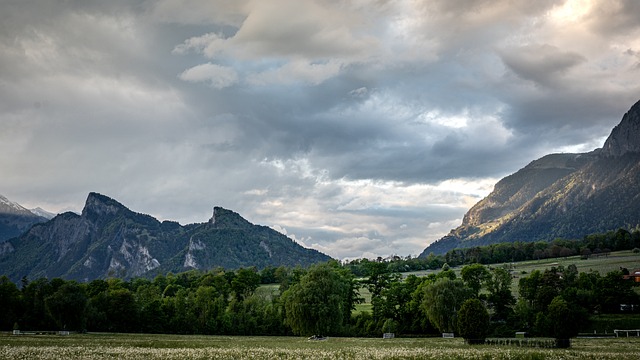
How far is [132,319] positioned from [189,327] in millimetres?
11906

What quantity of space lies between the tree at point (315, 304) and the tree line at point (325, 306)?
0.17 meters

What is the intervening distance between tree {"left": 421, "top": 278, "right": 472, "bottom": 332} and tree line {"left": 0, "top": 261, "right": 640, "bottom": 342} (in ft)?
0.60

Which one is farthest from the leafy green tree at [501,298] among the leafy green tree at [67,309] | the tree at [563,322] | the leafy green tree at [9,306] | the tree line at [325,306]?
the leafy green tree at [9,306]

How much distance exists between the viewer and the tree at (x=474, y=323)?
232 ft

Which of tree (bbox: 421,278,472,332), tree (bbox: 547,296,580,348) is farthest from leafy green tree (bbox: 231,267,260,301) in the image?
tree (bbox: 547,296,580,348)

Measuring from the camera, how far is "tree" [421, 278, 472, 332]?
336 feet

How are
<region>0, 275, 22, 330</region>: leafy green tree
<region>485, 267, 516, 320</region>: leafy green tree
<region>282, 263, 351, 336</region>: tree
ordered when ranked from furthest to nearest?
<region>485, 267, 516, 320</region>: leafy green tree → <region>0, 275, 22, 330</region>: leafy green tree → <region>282, 263, 351, 336</region>: tree

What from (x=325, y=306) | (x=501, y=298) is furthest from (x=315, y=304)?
(x=501, y=298)

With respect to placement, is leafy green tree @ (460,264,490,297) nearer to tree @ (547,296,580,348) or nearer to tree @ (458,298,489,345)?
tree @ (458,298,489,345)

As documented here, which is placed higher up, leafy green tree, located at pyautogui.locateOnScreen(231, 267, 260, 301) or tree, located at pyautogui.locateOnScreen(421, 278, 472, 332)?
leafy green tree, located at pyautogui.locateOnScreen(231, 267, 260, 301)

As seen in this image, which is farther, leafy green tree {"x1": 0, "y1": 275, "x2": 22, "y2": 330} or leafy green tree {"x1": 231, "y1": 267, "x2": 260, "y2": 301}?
leafy green tree {"x1": 231, "y1": 267, "x2": 260, "y2": 301}

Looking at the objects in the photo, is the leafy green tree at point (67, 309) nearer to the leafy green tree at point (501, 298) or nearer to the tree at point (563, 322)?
the tree at point (563, 322)

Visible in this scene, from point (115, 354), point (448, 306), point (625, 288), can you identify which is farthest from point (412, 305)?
point (115, 354)

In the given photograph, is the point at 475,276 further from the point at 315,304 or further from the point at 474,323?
the point at 474,323
